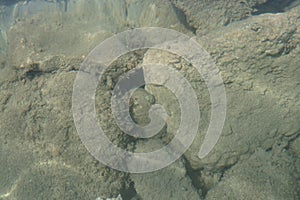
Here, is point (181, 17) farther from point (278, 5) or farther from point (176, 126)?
point (176, 126)

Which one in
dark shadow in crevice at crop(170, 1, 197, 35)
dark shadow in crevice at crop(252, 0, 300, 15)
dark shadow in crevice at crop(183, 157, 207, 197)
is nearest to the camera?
dark shadow in crevice at crop(183, 157, 207, 197)

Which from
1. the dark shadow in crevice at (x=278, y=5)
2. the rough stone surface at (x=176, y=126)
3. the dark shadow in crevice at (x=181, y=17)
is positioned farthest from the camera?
the dark shadow in crevice at (x=278, y=5)

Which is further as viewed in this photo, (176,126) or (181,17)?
(181,17)

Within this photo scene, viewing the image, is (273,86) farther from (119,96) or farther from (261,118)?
(119,96)

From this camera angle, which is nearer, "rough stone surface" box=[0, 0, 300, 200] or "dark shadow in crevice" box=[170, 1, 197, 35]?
"rough stone surface" box=[0, 0, 300, 200]

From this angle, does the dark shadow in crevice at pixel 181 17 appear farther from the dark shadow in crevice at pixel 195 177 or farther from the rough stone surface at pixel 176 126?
the dark shadow in crevice at pixel 195 177

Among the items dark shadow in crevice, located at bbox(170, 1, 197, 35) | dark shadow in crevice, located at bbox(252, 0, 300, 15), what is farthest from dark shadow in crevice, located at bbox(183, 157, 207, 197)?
dark shadow in crevice, located at bbox(252, 0, 300, 15)

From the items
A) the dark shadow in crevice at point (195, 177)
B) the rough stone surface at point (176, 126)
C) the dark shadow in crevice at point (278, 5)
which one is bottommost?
the dark shadow in crevice at point (195, 177)

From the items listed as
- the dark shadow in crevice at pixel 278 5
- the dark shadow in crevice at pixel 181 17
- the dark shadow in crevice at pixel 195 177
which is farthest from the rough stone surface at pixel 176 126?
the dark shadow in crevice at pixel 278 5

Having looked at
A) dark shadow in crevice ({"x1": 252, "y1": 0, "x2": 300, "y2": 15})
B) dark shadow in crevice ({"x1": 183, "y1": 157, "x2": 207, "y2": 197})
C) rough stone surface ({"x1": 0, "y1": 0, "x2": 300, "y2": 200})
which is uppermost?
dark shadow in crevice ({"x1": 252, "y1": 0, "x2": 300, "y2": 15})

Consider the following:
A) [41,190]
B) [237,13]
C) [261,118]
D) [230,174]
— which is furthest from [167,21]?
[41,190]

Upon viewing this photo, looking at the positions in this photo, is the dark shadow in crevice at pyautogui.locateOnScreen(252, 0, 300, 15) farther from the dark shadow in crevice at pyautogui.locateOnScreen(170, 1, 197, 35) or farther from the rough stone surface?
the rough stone surface

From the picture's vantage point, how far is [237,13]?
3.29 metres

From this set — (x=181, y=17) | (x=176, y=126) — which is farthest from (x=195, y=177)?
(x=181, y=17)
